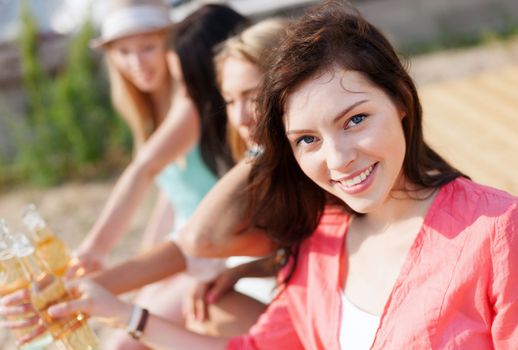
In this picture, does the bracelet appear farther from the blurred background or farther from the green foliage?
the green foliage

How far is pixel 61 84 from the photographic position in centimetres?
532

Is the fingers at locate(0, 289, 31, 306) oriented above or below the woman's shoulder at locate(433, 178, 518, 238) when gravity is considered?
below

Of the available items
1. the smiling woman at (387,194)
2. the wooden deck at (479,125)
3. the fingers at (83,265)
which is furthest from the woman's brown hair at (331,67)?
the wooden deck at (479,125)

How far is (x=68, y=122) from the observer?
5.34 metres

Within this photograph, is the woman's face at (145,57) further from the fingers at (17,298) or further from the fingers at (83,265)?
the fingers at (17,298)

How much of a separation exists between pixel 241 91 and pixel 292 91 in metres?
0.52

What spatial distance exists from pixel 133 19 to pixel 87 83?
2.51 metres

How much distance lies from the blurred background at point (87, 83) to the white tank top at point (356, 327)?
2.62 meters

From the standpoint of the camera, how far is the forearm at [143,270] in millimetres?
2174

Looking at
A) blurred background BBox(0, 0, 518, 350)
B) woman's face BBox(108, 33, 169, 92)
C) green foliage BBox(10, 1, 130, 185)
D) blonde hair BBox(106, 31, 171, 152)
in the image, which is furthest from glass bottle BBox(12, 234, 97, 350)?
green foliage BBox(10, 1, 130, 185)

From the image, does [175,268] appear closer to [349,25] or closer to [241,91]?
[241,91]

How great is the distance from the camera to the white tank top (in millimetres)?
1633

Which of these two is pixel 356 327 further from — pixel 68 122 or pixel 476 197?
pixel 68 122

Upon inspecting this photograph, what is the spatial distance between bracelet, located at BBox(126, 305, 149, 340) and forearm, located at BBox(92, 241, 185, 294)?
0.24m
